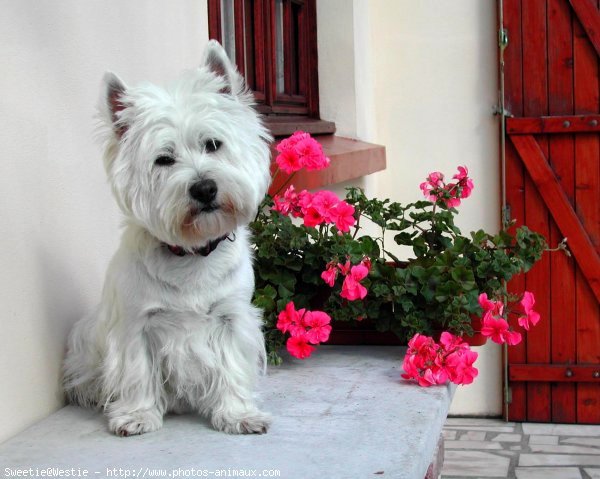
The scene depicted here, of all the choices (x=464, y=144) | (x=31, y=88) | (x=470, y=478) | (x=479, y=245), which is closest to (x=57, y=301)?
(x=31, y=88)

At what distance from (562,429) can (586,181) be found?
58.6 inches

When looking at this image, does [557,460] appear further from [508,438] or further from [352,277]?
[352,277]

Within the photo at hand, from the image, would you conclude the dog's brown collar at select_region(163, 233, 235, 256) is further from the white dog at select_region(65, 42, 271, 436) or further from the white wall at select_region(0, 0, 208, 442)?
the white wall at select_region(0, 0, 208, 442)

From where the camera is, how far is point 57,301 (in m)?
2.48

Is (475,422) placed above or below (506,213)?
below

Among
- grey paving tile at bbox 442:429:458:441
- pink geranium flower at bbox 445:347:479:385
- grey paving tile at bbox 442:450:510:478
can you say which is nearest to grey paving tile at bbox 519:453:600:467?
grey paving tile at bbox 442:450:510:478

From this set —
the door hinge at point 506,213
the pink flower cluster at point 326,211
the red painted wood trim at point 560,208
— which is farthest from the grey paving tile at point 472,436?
the pink flower cluster at point 326,211

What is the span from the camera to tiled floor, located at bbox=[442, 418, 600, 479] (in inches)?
176

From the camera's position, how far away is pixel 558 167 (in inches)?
212

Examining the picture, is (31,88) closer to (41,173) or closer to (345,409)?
(41,173)

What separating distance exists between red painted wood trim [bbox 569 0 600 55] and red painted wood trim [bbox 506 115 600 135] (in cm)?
41

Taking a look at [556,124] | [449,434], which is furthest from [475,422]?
[556,124]

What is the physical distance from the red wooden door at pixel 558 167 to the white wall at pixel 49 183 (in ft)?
10.1

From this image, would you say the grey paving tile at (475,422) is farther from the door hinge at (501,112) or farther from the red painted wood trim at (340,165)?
the door hinge at (501,112)
